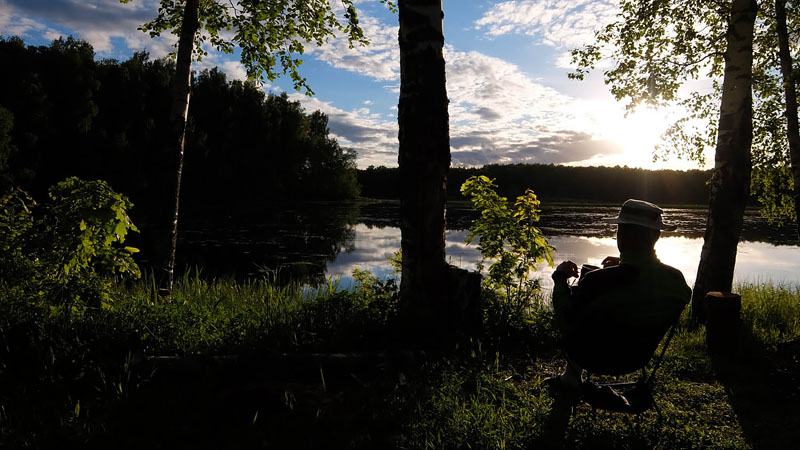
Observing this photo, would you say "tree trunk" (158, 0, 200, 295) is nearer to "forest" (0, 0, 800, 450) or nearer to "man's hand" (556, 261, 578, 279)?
"forest" (0, 0, 800, 450)

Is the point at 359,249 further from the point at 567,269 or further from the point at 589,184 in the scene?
the point at 589,184

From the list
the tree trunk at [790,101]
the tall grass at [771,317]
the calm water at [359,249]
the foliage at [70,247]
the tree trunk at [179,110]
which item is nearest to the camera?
the foliage at [70,247]

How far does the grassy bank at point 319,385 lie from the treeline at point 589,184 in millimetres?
73482

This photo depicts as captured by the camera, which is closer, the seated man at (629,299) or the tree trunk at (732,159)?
the seated man at (629,299)

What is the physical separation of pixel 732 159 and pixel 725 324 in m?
2.62

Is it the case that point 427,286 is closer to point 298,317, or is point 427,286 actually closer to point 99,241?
point 298,317

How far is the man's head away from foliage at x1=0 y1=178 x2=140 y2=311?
14.8ft

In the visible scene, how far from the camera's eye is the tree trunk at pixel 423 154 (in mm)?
5062

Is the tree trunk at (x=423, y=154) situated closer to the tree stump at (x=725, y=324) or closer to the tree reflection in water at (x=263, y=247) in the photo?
the tree stump at (x=725, y=324)

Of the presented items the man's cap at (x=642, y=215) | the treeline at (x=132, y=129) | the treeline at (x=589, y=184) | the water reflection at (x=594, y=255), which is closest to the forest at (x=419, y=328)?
the man's cap at (x=642, y=215)

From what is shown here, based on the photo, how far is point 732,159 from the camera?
649 centimetres

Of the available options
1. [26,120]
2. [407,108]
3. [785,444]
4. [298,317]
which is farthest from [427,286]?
[26,120]

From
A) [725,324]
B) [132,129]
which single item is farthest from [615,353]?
[132,129]

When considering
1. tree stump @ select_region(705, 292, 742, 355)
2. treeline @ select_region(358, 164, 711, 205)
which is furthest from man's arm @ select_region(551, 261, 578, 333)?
treeline @ select_region(358, 164, 711, 205)
